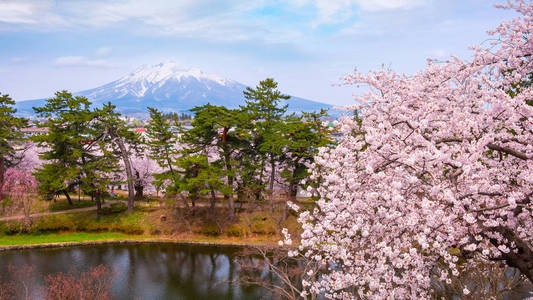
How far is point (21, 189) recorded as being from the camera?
2225 cm

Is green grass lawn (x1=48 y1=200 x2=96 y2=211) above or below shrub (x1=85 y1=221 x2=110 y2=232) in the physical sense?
above

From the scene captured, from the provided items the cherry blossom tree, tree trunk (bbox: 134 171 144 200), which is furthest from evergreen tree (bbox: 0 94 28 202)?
the cherry blossom tree

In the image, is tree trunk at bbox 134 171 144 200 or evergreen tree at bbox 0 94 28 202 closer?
evergreen tree at bbox 0 94 28 202

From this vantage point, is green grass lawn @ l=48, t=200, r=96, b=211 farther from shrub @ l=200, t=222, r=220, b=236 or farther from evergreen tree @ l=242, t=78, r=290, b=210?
evergreen tree @ l=242, t=78, r=290, b=210

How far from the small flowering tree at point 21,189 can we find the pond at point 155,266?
3704 millimetres

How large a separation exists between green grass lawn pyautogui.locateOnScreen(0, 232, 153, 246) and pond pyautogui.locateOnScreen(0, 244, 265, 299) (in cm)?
111

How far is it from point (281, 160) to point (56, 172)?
15126 millimetres

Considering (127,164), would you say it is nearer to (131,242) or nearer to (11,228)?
(131,242)

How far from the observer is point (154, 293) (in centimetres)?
1480

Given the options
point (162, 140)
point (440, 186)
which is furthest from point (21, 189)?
point (440, 186)

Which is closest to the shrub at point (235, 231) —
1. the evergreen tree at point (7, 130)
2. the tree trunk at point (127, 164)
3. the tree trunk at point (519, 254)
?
the tree trunk at point (127, 164)

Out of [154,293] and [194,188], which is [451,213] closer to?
[154,293]

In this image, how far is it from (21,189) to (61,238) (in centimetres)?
412

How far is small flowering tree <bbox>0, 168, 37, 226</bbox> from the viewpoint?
73.4 feet
